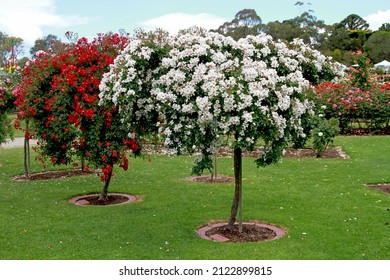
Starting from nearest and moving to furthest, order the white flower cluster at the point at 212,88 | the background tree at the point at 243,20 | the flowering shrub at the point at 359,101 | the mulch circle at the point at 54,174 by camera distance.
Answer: the white flower cluster at the point at 212,88 < the mulch circle at the point at 54,174 < the flowering shrub at the point at 359,101 < the background tree at the point at 243,20

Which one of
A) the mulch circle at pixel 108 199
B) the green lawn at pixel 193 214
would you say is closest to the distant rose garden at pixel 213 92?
the green lawn at pixel 193 214

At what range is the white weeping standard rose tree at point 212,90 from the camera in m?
5.76

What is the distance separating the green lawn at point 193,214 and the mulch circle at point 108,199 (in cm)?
26

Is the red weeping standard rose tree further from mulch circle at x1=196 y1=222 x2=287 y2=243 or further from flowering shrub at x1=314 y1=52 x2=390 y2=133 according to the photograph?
flowering shrub at x1=314 y1=52 x2=390 y2=133

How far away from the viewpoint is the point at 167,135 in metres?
6.02

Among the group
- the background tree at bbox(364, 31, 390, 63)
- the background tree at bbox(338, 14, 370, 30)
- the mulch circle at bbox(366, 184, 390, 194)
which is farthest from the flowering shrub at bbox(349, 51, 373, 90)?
the background tree at bbox(338, 14, 370, 30)

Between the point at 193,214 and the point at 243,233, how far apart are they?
4.21 feet

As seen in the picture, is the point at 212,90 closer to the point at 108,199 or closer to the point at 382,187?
the point at 108,199

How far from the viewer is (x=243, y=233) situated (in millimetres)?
7027

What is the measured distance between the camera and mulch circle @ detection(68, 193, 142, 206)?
30.4 feet

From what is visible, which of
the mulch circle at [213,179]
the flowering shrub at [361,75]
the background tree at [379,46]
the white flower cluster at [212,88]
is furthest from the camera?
the background tree at [379,46]

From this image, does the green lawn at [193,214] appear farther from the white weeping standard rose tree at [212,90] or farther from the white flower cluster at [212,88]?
the white flower cluster at [212,88]

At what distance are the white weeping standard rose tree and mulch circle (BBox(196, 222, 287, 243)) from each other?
1.12 metres

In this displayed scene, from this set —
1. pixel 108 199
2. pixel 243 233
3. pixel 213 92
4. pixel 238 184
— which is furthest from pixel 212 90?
pixel 108 199
